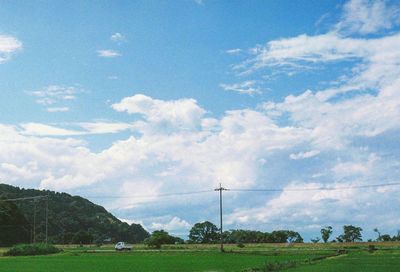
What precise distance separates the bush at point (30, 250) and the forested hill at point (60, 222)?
37.2 m

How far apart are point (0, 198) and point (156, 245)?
48543mm

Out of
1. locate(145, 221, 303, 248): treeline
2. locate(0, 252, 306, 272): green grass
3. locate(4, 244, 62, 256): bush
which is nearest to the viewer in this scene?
locate(0, 252, 306, 272): green grass

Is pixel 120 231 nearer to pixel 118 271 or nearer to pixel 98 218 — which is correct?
pixel 98 218

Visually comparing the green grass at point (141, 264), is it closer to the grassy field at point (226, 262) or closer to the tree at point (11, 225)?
the grassy field at point (226, 262)

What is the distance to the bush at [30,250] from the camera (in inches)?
3228

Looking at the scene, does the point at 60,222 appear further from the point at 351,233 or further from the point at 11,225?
the point at 351,233

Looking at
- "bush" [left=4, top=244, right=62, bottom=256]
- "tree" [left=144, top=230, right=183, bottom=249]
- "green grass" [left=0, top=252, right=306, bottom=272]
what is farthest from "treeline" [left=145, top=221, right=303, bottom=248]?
"green grass" [left=0, top=252, right=306, bottom=272]

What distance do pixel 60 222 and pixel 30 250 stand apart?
Result: 6178 centimetres

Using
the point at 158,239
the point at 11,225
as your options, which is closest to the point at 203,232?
the point at 158,239

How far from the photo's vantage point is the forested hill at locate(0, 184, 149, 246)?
126 metres

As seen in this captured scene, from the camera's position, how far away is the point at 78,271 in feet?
134

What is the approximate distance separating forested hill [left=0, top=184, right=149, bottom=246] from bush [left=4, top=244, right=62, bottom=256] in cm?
3721

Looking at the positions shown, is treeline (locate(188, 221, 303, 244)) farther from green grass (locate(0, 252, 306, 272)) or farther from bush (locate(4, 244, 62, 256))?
green grass (locate(0, 252, 306, 272))

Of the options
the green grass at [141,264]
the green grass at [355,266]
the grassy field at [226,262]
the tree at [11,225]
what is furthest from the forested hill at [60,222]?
the green grass at [355,266]
